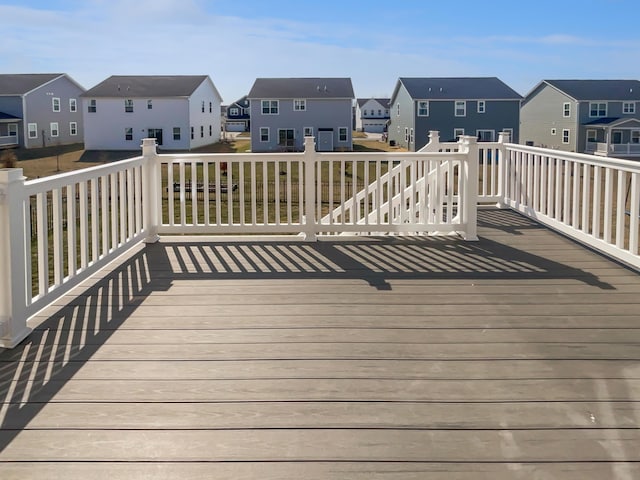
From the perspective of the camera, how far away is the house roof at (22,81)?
45562 mm

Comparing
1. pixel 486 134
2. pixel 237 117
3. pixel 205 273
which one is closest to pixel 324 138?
pixel 486 134

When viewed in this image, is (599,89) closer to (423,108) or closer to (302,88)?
(423,108)

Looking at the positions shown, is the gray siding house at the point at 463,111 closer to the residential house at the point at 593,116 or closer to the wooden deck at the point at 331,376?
the residential house at the point at 593,116

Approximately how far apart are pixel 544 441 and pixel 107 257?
354 centimetres

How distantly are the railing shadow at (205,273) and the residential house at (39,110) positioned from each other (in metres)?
43.3

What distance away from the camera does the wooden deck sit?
222 centimetres

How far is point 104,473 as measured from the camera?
6.99 ft

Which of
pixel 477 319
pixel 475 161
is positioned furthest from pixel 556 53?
pixel 477 319

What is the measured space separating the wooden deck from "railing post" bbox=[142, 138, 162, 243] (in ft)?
3.58

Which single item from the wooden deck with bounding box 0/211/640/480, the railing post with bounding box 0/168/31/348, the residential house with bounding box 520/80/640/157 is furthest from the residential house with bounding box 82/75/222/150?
the railing post with bounding box 0/168/31/348

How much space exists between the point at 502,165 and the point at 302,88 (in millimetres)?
36911

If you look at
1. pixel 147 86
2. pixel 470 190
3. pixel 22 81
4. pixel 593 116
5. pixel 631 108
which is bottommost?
pixel 470 190

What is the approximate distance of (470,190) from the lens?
6.14 m

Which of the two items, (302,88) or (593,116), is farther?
(593,116)
